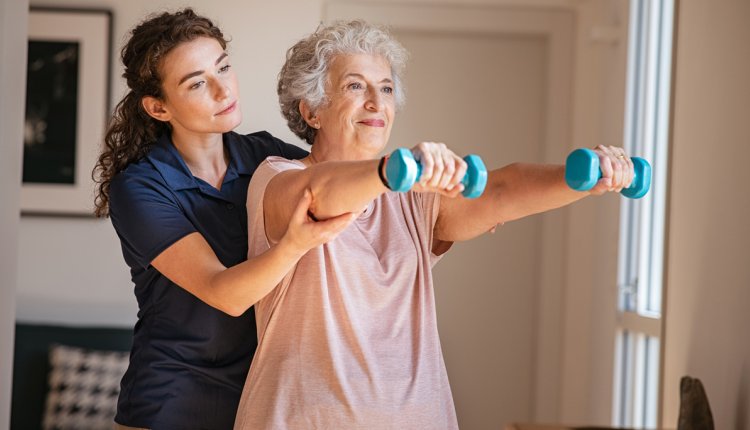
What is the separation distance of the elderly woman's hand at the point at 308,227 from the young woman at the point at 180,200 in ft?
1.20

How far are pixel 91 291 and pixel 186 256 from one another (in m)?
2.79

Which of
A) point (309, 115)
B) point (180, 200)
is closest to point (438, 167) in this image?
point (309, 115)

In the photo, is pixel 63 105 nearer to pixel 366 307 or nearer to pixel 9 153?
pixel 9 153

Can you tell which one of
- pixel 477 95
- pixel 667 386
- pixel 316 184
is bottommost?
pixel 667 386

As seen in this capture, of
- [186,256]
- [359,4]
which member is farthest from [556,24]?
[186,256]

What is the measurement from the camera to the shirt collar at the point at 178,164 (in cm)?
176

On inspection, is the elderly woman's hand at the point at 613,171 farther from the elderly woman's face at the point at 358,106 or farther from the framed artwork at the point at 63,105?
the framed artwork at the point at 63,105

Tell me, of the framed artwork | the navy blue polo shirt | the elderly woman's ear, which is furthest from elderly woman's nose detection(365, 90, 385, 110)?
the framed artwork

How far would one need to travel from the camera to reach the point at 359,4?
13.5 ft

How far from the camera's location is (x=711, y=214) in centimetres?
239

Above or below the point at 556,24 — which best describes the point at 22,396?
below

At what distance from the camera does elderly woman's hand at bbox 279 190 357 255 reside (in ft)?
4.38

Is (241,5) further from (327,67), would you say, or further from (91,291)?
(327,67)

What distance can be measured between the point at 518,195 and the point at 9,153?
1192mm
